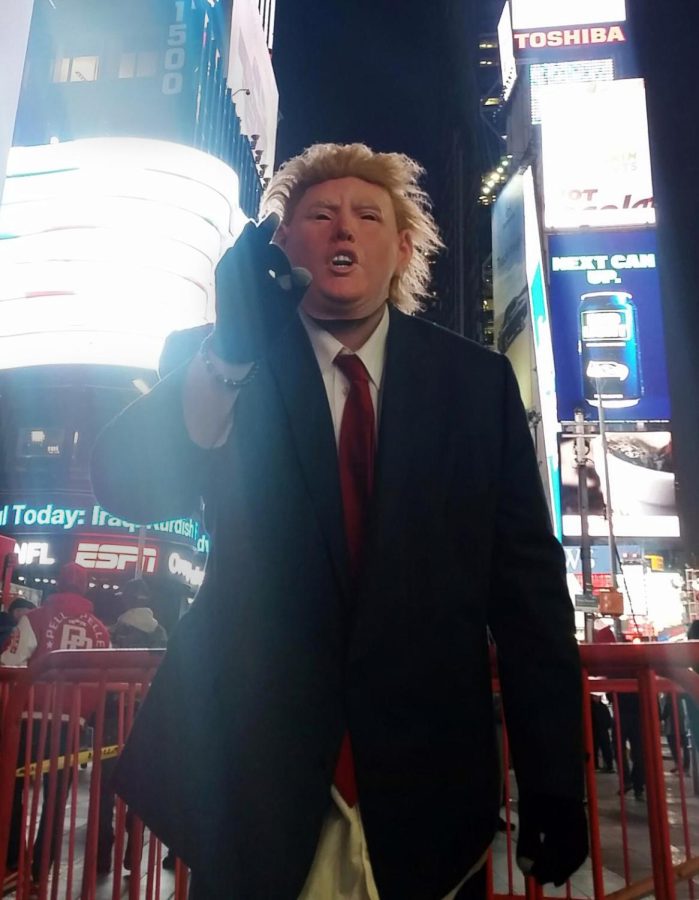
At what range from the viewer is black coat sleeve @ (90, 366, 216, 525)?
1.59 m

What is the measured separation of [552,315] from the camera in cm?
3362

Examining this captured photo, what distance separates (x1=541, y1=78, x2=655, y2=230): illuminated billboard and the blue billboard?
1.00m

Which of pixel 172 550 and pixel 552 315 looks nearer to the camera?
pixel 172 550

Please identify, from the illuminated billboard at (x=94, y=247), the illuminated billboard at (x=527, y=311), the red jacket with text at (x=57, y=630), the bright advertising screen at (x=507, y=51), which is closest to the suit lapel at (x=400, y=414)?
the red jacket with text at (x=57, y=630)

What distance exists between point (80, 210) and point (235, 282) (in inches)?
668

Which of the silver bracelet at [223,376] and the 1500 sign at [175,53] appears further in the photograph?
the 1500 sign at [175,53]

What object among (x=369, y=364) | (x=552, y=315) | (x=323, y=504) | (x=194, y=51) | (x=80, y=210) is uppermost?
(x=194, y=51)

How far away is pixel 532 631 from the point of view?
165 cm

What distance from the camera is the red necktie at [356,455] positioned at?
159 centimetres

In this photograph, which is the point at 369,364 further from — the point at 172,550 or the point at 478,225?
the point at 478,225

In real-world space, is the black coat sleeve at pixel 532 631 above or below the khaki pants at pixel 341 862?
above

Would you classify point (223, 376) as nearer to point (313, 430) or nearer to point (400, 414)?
point (313, 430)

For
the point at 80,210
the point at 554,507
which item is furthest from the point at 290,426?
the point at 554,507

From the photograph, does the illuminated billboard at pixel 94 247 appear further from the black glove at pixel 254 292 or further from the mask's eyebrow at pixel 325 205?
the black glove at pixel 254 292
